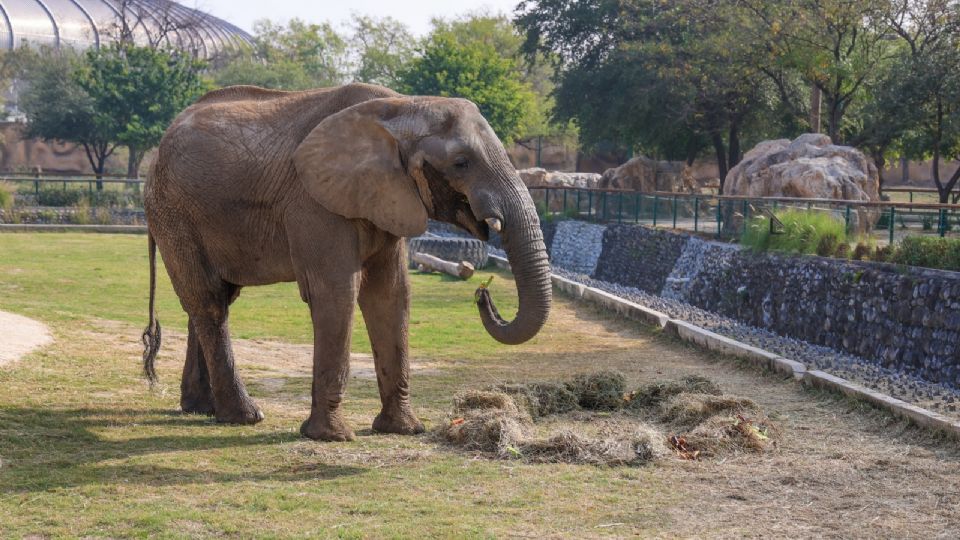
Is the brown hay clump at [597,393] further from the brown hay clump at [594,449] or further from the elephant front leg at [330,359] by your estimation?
the elephant front leg at [330,359]

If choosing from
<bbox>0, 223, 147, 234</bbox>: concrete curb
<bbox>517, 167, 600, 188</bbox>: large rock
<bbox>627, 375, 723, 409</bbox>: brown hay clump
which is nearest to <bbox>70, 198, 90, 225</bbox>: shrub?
<bbox>0, 223, 147, 234</bbox>: concrete curb

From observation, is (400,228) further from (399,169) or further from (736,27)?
(736,27)

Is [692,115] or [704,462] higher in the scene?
[692,115]

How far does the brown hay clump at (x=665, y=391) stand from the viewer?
1048 centimetres

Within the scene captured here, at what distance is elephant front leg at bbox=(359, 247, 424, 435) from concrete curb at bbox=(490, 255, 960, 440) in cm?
406

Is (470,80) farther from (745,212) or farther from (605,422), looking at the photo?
(605,422)

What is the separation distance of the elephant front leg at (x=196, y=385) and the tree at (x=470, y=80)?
144 feet

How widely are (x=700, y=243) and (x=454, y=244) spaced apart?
6.92 meters

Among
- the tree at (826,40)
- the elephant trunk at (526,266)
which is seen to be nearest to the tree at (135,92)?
the tree at (826,40)

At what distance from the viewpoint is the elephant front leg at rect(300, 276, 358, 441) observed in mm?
8570

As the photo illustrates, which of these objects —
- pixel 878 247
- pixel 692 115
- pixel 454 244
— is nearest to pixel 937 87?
→ pixel 692 115

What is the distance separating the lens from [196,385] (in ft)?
32.9

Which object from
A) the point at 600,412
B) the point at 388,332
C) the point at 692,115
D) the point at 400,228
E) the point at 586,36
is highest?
the point at 586,36

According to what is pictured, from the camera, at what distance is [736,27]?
3241 centimetres
